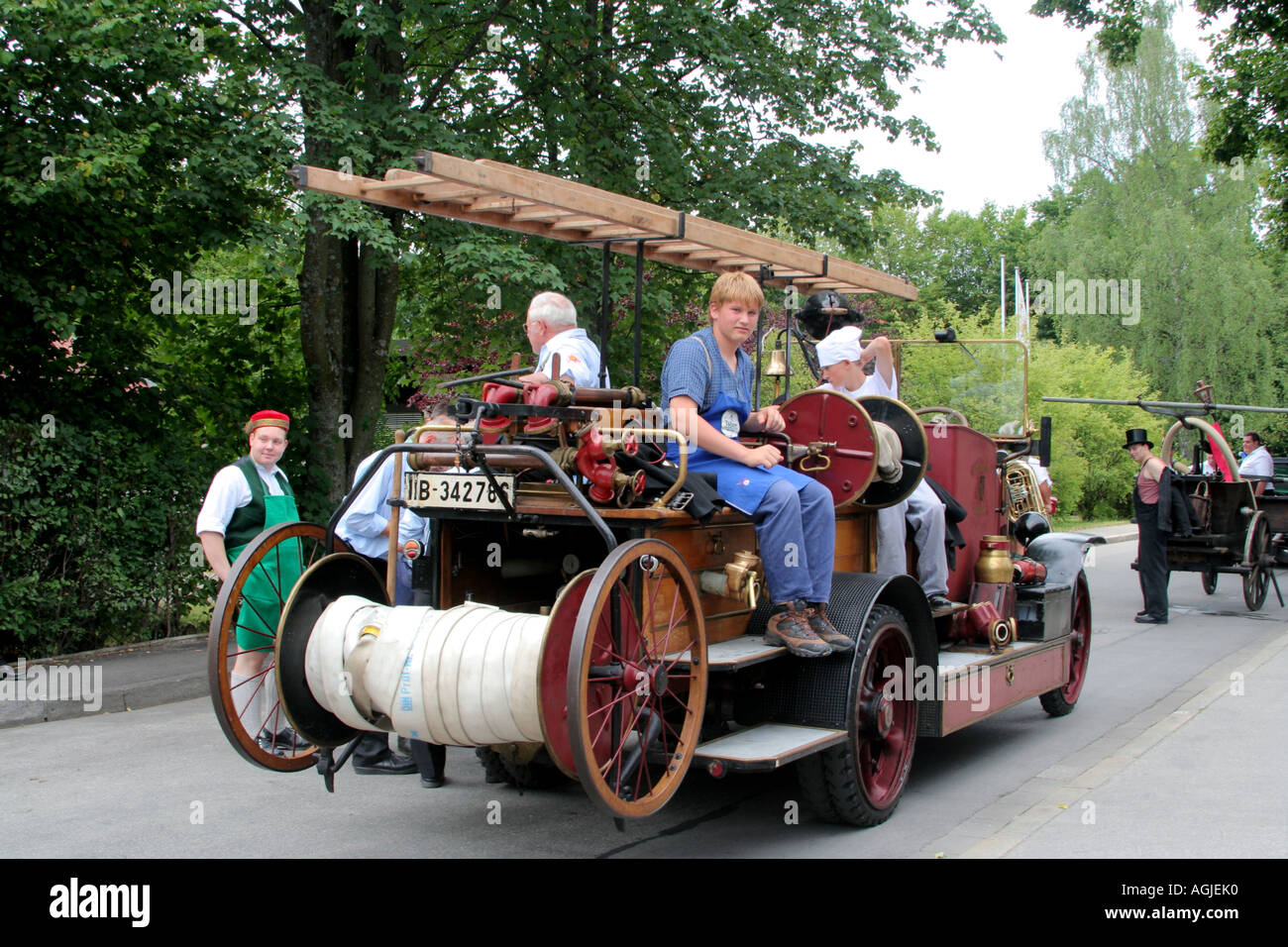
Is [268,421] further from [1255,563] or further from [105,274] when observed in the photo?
[1255,563]

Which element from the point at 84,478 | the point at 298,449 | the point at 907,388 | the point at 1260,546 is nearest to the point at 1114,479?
the point at 907,388

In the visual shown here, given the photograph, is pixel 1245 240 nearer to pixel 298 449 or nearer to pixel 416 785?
pixel 298 449

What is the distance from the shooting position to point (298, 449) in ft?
39.9

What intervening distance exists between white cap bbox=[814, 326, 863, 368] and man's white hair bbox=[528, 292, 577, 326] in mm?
1618

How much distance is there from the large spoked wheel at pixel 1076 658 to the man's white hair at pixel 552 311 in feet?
14.4

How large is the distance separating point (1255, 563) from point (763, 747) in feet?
40.0

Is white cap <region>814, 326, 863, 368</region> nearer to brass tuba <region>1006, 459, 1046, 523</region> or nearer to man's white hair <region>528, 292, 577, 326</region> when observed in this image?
man's white hair <region>528, 292, 577, 326</region>

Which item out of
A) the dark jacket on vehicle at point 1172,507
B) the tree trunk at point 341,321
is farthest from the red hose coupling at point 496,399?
the dark jacket on vehicle at point 1172,507

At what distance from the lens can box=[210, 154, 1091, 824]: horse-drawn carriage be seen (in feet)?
14.0

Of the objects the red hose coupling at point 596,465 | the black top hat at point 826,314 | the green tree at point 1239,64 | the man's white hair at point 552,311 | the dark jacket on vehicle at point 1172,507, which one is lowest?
the dark jacket on vehicle at point 1172,507

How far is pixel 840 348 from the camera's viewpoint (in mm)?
6750

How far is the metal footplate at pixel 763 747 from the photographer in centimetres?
454

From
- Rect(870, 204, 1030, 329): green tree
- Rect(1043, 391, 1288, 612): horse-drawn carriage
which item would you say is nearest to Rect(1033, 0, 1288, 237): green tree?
Rect(1043, 391, 1288, 612): horse-drawn carriage

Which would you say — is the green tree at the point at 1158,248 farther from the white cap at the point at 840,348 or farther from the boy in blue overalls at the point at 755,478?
the boy in blue overalls at the point at 755,478
